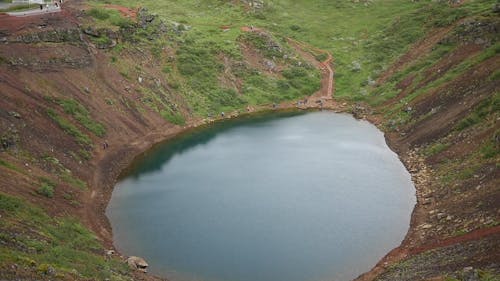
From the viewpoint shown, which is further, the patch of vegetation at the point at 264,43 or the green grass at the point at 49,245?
the patch of vegetation at the point at 264,43

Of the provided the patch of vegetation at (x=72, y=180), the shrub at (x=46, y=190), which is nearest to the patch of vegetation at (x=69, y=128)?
the patch of vegetation at (x=72, y=180)

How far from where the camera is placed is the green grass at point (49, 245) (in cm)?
3250

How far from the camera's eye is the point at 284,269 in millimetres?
40250

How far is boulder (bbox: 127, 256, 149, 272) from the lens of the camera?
131ft

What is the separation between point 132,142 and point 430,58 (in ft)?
145

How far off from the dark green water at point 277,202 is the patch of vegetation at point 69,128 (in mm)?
6382

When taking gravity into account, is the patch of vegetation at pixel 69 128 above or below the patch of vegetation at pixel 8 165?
above

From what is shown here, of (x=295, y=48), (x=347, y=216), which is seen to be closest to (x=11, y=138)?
(x=347, y=216)

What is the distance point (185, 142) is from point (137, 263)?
2762cm

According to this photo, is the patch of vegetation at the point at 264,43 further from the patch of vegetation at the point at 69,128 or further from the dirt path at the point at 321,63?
the patch of vegetation at the point at 69,128

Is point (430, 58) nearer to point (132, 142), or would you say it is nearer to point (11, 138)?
point (132, 142)

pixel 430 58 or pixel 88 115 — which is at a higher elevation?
pixel 430 58

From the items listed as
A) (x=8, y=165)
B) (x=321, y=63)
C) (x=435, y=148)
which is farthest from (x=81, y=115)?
(x=321, y=63)

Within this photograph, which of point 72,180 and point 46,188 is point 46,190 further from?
point 72,180
